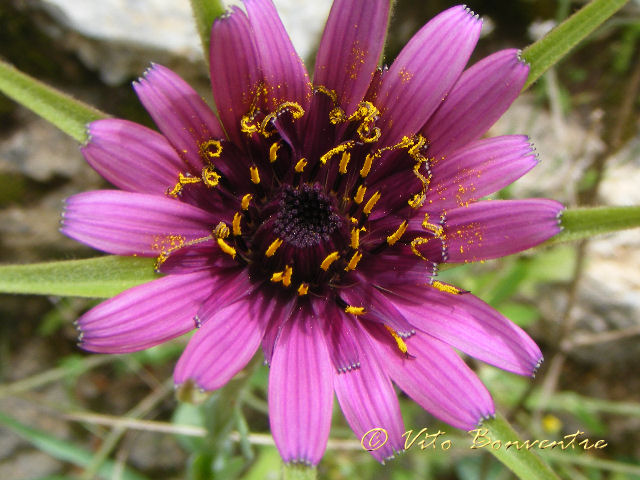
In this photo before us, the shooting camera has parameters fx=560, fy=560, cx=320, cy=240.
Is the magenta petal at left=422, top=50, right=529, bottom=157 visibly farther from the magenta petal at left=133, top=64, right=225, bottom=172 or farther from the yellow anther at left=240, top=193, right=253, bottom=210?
the magenta petal at left=133, top=64, right=225, bottom=172

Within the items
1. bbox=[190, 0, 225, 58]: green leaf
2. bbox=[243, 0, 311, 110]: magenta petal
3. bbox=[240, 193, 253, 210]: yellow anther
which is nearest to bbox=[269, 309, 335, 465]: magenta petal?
bbox=[240, 193, 253, 210]: yellow anther

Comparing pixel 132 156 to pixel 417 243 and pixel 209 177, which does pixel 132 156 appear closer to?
pixel 209 177

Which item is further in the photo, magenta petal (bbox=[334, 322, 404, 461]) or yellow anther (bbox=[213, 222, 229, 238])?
yellow anther (bbox=[213, 222, 229, 238])

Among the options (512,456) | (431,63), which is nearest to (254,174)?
(431,63)

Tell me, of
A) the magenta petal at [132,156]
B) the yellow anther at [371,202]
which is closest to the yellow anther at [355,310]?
the yellow anther at [371,202]

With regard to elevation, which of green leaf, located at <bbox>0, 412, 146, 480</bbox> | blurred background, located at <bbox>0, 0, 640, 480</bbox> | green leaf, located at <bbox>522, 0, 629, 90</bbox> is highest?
green leaf, located at <bbox>522, 0, 629, 90</bbox>

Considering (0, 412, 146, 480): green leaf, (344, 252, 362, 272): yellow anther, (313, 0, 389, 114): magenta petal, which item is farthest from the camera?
(0, 412, 146, 480): green leaf
